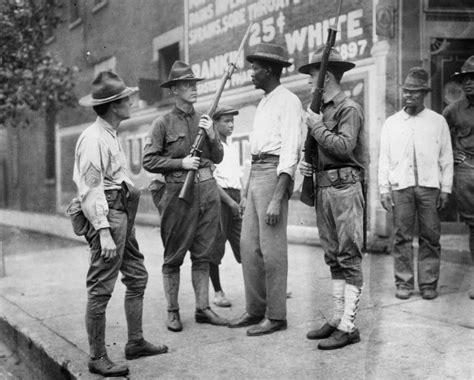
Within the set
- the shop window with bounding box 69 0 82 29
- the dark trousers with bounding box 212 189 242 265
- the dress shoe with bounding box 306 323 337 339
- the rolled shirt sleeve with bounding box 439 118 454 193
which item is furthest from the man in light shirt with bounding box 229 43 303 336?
the shop window with bounding box 69 0 82 29

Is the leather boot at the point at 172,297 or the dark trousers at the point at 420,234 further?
the dark trousers at the point at 420,234

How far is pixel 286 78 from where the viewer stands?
9023 millimetres

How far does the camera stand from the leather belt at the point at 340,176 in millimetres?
4012

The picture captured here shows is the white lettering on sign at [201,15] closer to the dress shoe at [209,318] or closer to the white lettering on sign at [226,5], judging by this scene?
the white lettering on sign at [226,5]

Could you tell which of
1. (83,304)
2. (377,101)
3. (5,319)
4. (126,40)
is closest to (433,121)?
(377,101)

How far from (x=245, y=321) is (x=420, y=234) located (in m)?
2.01

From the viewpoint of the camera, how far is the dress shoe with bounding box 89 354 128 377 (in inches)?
140

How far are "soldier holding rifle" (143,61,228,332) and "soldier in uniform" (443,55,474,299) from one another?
2.37 meters

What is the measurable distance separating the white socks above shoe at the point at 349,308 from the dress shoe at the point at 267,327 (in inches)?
21.7

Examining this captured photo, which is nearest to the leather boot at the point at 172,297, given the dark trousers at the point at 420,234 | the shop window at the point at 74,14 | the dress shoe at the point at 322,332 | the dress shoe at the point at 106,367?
the dress shoe at the point at 106,367

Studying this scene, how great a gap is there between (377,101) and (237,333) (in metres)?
4.26

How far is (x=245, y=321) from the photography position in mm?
4543

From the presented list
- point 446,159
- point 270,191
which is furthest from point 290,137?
point 446,159

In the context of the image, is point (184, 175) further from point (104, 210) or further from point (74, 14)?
point (74, 14)
